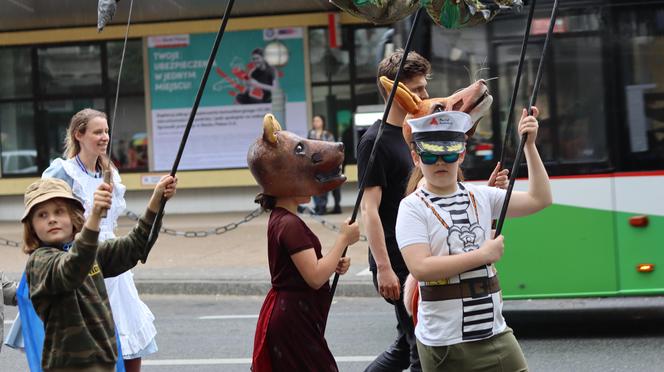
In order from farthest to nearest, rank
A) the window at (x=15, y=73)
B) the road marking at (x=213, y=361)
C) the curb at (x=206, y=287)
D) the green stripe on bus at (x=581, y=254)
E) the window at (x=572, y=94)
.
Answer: the window at (x=15, y=73), the curb at (x=206, y=287), the window at (x=572, y=94), the green stripe on bus at (x=581, y=254), the road marking at (x=213, y=361)

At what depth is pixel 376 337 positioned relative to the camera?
9.19 m

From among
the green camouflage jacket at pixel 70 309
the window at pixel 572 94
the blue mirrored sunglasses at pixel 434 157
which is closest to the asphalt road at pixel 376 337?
the window at pixel 572 94

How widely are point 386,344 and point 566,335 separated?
4.80 feet

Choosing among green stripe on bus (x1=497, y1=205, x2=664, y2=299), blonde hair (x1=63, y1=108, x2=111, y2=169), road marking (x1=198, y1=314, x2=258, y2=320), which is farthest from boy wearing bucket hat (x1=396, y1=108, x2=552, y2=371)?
road marking (x1=198, y1=314, x2=258, y2=320)

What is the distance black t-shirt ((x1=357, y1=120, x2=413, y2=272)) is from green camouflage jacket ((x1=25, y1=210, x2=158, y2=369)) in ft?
4.50

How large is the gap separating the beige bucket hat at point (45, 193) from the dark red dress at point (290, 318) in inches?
32.4

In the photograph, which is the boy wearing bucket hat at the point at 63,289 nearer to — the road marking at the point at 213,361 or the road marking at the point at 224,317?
the road marking at the point at 213,361

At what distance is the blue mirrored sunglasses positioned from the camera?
4218mm

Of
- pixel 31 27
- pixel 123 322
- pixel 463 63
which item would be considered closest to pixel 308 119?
pixel 31 27

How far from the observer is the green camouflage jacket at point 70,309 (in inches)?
171

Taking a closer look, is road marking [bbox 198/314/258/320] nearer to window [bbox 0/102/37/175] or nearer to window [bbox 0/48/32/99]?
window [bbox 0/102/37/175]

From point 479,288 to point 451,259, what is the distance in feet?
0.58

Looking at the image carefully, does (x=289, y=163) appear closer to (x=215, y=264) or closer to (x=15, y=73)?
(x=215, y=264)

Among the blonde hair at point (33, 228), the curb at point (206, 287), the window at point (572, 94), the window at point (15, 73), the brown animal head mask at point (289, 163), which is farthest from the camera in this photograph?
the window at point (15, 73)
